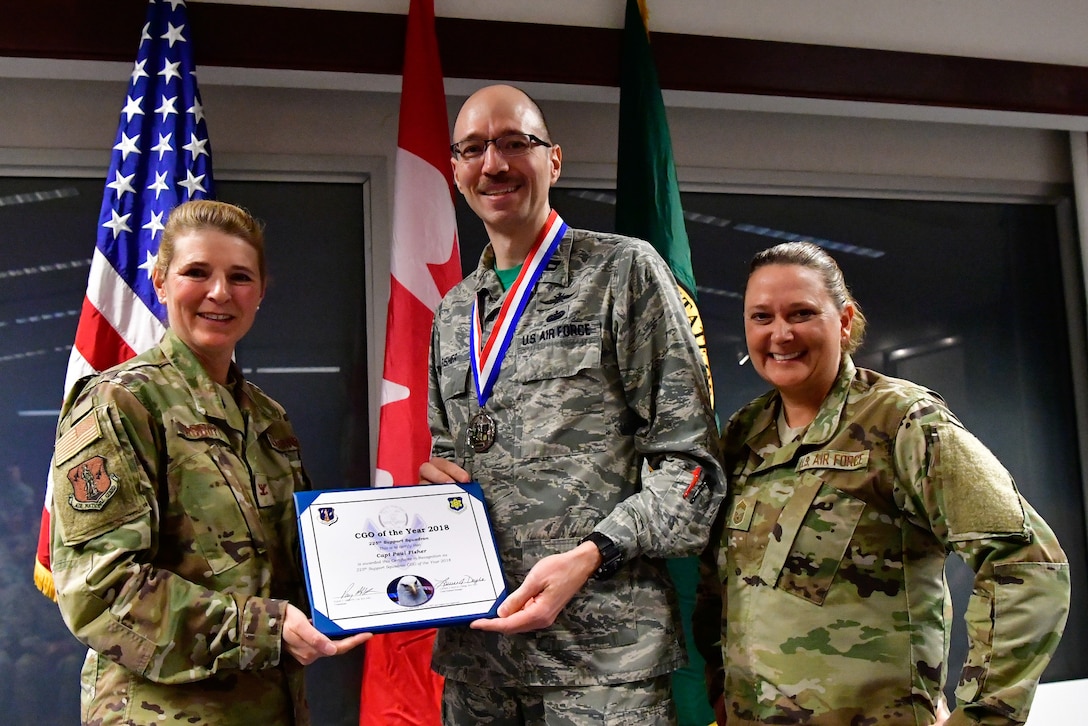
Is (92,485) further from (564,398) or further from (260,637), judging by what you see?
(564,398)

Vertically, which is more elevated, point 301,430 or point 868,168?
point 868,168

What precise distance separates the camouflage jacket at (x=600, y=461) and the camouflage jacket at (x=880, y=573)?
0.45 ft

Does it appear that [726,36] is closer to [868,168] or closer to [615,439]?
[868,168]

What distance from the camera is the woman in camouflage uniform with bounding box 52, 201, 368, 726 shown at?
4.68 ft

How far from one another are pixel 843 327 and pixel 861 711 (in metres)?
0.71

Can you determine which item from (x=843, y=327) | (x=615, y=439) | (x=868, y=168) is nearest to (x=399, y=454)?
(x=615, y=439)

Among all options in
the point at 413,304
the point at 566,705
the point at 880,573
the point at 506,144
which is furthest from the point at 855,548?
the point at 413,304

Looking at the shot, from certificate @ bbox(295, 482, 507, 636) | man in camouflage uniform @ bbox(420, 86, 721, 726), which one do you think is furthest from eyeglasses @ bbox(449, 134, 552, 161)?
certificate @ bbox(295, 482, 507, 636)

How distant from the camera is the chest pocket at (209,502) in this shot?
5.01 ft

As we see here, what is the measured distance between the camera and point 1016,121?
3.50 meters

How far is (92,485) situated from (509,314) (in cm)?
78

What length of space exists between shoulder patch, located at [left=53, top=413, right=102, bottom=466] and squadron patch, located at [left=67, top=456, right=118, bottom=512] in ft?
0.10

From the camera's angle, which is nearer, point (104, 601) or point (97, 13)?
point (104, 601)
